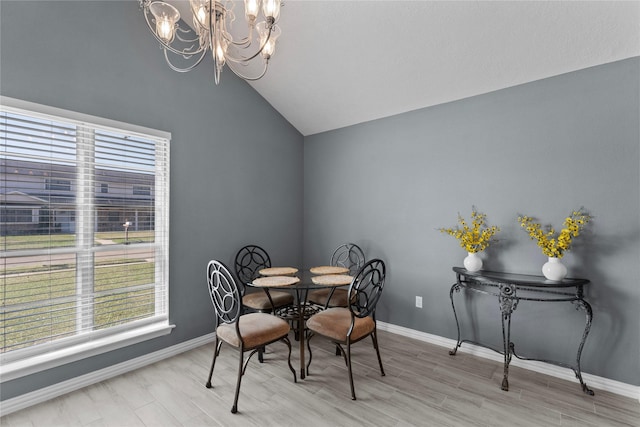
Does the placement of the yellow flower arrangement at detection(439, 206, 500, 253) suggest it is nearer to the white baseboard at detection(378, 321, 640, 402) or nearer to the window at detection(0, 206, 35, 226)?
the white baseboard at detection(378, 321, 640, 402)

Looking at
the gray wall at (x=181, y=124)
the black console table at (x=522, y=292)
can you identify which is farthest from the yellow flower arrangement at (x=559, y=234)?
the gray wall at (x=181, y=124)

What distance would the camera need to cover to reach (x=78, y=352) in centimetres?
226

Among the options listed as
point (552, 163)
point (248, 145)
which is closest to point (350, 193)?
point (248, 145)

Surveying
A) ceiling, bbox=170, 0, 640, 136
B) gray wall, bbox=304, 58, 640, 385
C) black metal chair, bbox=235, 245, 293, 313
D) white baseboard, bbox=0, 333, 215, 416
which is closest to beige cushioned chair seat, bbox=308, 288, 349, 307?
black metal chair, bbox=235, 245, 293, 313

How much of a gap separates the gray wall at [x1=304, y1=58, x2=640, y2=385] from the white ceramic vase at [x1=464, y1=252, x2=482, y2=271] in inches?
7.6

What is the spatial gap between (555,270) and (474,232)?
640 mm

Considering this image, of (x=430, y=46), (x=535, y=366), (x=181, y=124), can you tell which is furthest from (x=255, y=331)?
(x=430, y=46)

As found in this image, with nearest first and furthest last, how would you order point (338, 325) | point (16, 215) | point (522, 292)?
point (16, 215), point (338, 325), point (522, 292)

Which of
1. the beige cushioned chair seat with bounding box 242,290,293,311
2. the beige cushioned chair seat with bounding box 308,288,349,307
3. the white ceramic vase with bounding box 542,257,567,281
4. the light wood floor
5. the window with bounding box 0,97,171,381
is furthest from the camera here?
the beige cushioned chair seat with bounding box 308,288,349,307

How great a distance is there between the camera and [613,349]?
7.56 feet

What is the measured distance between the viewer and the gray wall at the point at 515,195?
7.50ft

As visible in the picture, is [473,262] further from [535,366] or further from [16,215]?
[16,215]

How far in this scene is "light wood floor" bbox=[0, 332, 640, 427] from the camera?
1.96 meters

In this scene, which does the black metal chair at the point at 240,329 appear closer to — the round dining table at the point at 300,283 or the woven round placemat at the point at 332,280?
the round dining table at the point at 300,283
